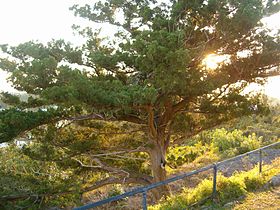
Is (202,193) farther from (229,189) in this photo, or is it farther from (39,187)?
(39,187)

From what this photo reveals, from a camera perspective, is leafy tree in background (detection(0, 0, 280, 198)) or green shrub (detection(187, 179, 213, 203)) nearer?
green shrub (detection(187, 179, 213, 203))

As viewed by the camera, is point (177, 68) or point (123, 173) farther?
point (123, 173)

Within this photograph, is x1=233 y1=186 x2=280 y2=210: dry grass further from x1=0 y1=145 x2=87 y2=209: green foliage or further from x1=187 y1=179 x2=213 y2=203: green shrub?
x1=0 y1=145 x2=87 y2=209: green foliage

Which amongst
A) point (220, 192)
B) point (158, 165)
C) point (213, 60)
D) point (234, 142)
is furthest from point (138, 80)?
point (234, 142)

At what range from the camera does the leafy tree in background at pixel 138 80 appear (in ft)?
23.1

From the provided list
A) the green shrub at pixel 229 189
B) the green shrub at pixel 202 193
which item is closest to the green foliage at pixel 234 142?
the green shrub at pixel 229 189

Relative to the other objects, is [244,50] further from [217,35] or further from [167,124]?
[167,124]

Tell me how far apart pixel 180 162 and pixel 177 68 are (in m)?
6.10

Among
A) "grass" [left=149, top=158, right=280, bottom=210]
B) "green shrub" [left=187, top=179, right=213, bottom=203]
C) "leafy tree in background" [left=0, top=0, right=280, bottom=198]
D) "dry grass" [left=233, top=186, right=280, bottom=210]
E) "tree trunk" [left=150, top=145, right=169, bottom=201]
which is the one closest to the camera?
"dry grass" [left=233, top=186, right=280, bottom=210]

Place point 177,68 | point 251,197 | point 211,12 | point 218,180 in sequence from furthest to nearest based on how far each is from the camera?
1. point 211,12
2. point 177,68
3. point 218,180
4. point 251,197

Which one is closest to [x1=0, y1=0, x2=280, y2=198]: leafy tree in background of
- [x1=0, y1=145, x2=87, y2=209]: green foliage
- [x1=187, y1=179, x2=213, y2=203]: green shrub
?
[x1=0, y1=145, x2=87, y2=209]: green foliage

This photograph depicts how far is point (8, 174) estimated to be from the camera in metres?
10.3

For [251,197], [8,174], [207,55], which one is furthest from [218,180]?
[8,174]

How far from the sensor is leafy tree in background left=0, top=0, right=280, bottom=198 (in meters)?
7.05
